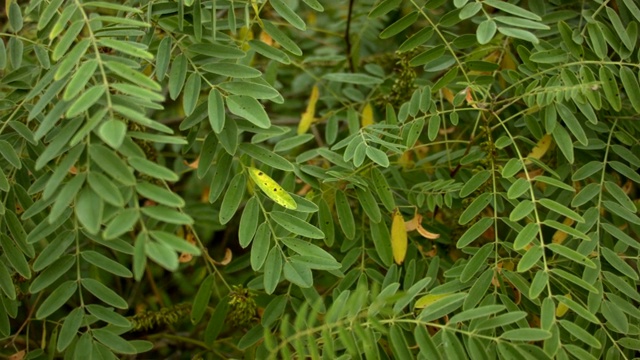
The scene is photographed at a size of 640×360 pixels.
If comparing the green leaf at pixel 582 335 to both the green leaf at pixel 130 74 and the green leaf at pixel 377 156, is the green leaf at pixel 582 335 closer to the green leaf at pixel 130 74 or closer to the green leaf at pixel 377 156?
the green leaf at pixel 377 156

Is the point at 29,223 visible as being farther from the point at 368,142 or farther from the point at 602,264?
the point at 602,264

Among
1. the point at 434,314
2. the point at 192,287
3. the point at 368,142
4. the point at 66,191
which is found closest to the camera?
the point at 66,191

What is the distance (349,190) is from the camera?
1.55m

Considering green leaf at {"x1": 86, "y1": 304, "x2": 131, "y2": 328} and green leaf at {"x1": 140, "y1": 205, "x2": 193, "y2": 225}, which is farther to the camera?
green leaf at {"x1": 86, "y1": 304, "x2": 131, "y2": 328}

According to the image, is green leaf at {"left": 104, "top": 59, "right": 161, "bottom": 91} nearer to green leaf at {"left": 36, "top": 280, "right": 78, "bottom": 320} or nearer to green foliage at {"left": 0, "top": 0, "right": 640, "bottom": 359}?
green foliage at {"left": 0, "top": 0, "right": 640, "bottom": 359}

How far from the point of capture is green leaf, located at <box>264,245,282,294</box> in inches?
49.8

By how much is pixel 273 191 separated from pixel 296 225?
0.07 meters

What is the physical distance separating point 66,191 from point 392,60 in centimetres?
122

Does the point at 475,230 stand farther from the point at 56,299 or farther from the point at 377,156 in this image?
the point at 56,299

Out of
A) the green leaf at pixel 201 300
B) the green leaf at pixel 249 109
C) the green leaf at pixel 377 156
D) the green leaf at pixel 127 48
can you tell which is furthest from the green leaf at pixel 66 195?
the green leaf at pixel 201 300

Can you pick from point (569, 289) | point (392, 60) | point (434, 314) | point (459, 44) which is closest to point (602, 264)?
point (569, 289)

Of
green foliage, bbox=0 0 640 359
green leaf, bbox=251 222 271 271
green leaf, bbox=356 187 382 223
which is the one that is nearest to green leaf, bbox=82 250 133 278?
green foliage, bbox=0 0 640 359

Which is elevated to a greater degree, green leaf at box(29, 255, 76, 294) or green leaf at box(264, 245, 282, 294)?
green leaf at box(29, 255, 76, 294)

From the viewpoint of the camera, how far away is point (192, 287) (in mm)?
2207
